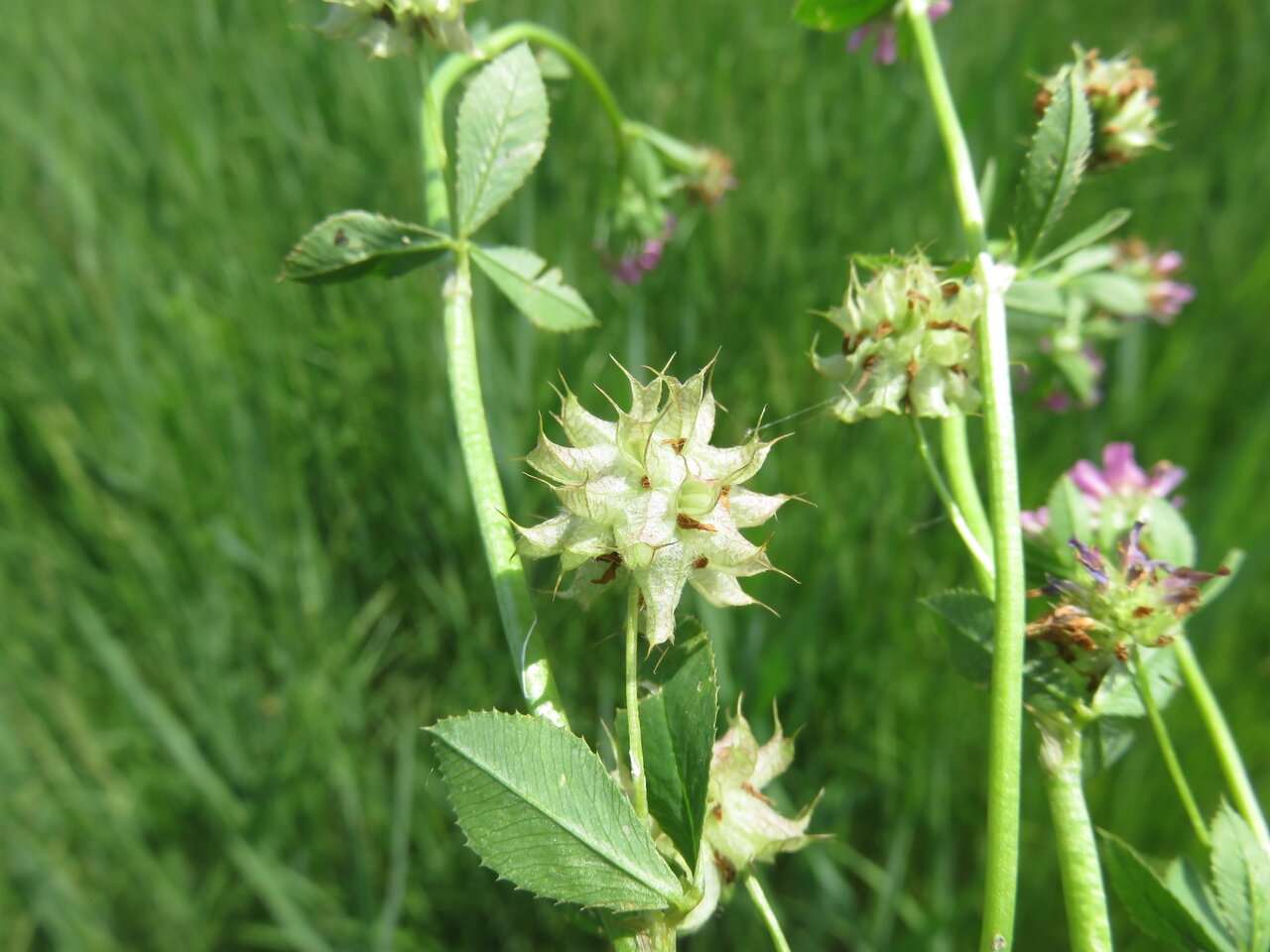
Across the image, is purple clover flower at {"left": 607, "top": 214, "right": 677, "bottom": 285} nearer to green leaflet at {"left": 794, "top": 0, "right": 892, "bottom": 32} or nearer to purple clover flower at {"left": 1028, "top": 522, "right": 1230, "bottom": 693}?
green leaflet at {"left": 794, "top": 0, "right": 892, "bottom": 32}

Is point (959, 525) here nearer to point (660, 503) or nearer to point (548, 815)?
point (660, 503)

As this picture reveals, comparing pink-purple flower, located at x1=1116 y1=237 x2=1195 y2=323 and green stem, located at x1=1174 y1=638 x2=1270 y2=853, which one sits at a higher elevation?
pink-purple flower, located at x1=1116 y1=237 x2=1195 y2=323

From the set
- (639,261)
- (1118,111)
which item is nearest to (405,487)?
(639,261)

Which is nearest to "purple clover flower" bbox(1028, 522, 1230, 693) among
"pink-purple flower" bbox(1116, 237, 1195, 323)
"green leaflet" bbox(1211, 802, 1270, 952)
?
"green leaflet" bbox(1211, 802, 1270, 952)

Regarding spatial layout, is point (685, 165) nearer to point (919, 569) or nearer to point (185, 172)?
point (919, 569)

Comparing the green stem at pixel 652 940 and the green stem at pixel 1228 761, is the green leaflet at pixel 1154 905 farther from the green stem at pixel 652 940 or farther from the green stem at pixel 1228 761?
the green stem at pixel 652 940

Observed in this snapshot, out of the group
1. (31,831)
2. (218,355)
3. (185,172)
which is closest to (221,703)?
(31,831)

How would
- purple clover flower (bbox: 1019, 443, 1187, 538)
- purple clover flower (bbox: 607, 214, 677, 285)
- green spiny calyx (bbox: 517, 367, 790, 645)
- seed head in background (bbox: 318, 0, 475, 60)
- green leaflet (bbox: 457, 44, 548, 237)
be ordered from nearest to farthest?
green spiny calyx (bbox: 517, 367, 790, 645) → seed head in background (bbox: 318, 0, 475, 60) → green leaflet (bbox: 457, 44, 548, 237) → purple clover flower (bbox: 1019, 443, 1187, 538) → purple clover flower (bbox: 607, 214, 677, 285)
